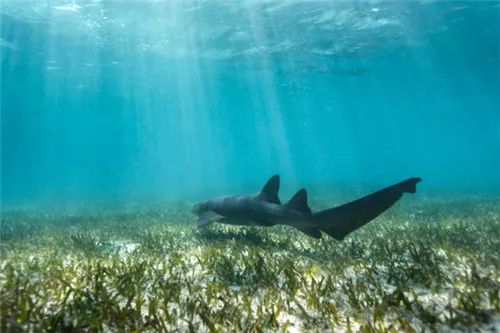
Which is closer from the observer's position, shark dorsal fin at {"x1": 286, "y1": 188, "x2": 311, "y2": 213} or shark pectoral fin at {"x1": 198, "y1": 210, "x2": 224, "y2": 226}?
shark dorsal fin at {"x1": 286, "y1": 188, "x2": 311, "y2": 213}

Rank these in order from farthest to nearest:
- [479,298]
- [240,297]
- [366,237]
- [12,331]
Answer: [366,237], [240,297], [479,298], [12,331]

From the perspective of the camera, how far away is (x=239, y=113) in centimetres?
7688

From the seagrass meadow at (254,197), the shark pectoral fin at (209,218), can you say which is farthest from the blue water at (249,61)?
the shark pectoral fin at (209,218)

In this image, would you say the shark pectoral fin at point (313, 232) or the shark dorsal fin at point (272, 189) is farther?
the shark dorsal fin at point (272, 189)

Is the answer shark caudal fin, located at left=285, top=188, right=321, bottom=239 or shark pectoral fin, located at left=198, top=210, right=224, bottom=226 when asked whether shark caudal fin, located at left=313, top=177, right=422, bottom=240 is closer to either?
shark caudal fin, located at left=285, top=188, right=321, bottom=239

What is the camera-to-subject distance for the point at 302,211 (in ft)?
22.1

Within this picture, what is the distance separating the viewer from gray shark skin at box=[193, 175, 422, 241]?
544cm

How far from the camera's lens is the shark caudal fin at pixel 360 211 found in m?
5.25

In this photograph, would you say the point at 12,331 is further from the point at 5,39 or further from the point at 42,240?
the point at 5,39

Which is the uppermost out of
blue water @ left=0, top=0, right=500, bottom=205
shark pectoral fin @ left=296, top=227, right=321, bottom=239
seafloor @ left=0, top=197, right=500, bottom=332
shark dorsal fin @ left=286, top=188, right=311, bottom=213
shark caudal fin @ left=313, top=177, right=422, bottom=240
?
blue water @ left=0, top=0, right=500, bottom=205

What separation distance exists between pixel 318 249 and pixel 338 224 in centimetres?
162

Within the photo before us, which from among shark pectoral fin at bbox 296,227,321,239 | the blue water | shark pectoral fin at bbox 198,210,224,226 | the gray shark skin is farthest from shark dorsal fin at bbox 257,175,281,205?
the blue water

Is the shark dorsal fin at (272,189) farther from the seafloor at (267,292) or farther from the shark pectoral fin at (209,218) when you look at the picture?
the shark pectoral fin at (209,218)

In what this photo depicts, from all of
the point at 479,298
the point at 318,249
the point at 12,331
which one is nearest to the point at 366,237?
the point at 318,249
